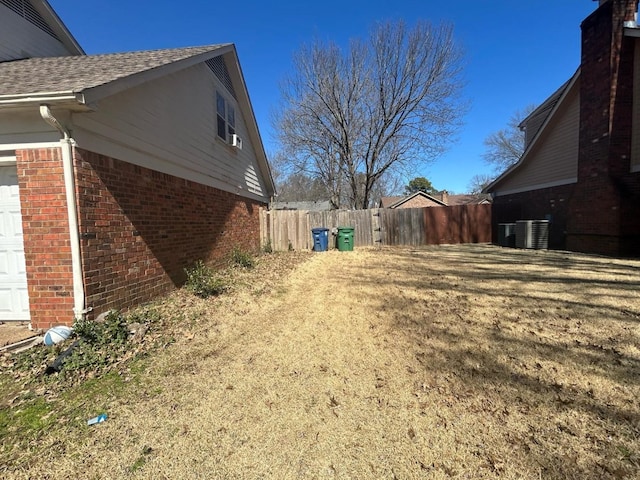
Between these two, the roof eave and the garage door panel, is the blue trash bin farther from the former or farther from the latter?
the roof eave

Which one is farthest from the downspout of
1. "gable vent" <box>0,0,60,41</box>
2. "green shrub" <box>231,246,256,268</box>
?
"gable vent" <box>0,0,60,41</box>

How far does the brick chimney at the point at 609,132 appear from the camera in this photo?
889cm

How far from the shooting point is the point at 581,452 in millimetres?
2115

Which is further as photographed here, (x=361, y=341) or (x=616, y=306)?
(x=616, y=306)

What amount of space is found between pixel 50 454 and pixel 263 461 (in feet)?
5.05

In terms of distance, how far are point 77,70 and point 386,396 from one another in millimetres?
6368

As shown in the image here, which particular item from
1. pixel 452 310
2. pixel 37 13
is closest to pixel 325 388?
pixel 452 310

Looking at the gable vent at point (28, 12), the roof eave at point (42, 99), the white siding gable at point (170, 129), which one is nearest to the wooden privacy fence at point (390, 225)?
the white siding gable at point (170, 129)

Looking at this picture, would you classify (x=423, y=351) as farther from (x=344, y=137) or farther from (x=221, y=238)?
(x=344, y=137)

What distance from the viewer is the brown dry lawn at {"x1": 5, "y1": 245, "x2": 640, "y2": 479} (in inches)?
83.9

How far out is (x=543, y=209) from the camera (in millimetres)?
13156

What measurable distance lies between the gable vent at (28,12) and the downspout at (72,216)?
21.1ft

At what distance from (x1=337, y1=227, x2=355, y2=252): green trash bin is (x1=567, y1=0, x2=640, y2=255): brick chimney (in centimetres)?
783

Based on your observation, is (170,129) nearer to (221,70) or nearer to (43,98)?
(43,98)
